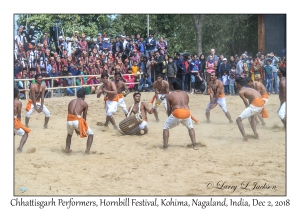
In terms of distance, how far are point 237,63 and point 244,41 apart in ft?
13.2

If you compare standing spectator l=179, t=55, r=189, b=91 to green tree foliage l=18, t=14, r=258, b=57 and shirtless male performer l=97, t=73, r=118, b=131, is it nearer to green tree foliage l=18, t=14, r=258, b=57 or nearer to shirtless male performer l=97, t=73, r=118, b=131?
green tree foliage l=18, t=14, r=258, b=57

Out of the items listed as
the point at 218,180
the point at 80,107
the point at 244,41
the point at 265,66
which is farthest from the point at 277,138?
the point at 244,41

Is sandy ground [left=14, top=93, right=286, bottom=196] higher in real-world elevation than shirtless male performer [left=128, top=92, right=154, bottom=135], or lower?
lower

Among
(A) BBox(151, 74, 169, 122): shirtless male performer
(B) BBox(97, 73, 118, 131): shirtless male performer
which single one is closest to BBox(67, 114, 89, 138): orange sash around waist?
(B) BBox(97, 73, 118, 131): shirtless male performer

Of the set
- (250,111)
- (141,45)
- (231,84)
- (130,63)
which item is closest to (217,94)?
(250,111)

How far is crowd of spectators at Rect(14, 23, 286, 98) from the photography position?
2025 cm

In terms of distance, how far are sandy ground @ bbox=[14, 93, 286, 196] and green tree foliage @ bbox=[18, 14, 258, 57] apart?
779 cm

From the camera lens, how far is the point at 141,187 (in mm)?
9930

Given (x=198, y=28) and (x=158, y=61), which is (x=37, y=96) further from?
(x=198, y=28)

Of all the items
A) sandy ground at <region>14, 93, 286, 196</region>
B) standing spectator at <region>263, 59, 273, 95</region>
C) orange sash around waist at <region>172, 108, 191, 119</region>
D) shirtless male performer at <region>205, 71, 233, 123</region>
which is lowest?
sandy ground at <region>14, 93, 286, 196</region>

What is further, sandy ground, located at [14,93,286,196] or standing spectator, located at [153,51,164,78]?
standing spectator, located at [153,51,164,78]

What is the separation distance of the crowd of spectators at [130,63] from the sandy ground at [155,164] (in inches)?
195

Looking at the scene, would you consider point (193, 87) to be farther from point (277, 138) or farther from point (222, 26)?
point (277, 138)

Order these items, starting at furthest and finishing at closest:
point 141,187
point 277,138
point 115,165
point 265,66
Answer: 1. point 265,66
2. point 277,138
3. point 115,165
4. point 141,187
